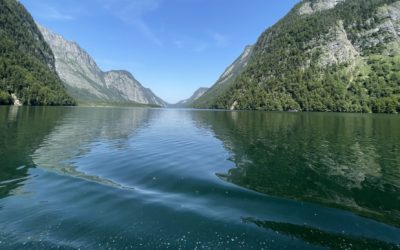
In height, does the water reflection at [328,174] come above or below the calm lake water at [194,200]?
above

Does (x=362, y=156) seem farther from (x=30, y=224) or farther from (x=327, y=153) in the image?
(x=30, y=224)

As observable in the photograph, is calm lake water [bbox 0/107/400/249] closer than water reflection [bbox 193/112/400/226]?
Yes

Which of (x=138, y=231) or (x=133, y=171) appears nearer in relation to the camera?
(x=138, y=231)

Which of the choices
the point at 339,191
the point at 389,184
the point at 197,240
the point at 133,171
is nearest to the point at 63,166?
the point at 133,171

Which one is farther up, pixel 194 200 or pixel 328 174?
pixel 328 174

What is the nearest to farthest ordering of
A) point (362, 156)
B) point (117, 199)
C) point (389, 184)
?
1. point (117, 199)
2. point (389, 184)
3. point (362, 156)

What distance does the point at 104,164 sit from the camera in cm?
3031

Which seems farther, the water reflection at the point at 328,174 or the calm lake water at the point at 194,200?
the water reflection at the point at 328,174

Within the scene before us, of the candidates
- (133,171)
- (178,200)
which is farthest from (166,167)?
(178,200)

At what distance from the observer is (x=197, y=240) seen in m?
14.5

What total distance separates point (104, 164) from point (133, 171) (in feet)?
14.8

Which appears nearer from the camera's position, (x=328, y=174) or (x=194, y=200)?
(x=194, y=200)

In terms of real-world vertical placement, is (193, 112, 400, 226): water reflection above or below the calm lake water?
above

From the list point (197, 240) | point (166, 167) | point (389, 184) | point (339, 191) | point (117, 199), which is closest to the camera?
point (197, 240)
